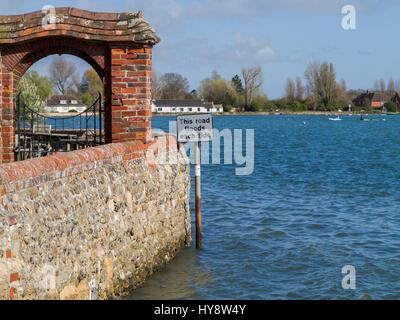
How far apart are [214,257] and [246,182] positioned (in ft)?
40.0

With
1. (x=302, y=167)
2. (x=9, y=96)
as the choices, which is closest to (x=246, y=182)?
(x=302, y=167)

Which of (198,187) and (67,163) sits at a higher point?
(67,163)

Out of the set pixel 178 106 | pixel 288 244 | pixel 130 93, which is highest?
pixel 178 106

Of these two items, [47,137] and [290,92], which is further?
[290,92]

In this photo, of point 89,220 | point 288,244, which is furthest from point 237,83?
point 89,220

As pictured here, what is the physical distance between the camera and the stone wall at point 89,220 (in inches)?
197

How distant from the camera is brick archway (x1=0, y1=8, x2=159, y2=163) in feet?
28.6

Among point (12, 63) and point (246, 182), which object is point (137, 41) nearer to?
point (12, 63)

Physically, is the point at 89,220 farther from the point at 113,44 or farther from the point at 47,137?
the point at 47,137

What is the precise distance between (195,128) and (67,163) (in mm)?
4421

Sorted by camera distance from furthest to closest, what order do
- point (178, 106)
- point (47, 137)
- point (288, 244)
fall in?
point (178, 106)
point (47, 137)
point (288, 244)

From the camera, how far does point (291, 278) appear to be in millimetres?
9836

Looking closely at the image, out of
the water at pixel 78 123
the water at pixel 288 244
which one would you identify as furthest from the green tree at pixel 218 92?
the water at pixel 288 244

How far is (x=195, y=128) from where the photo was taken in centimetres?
1030
